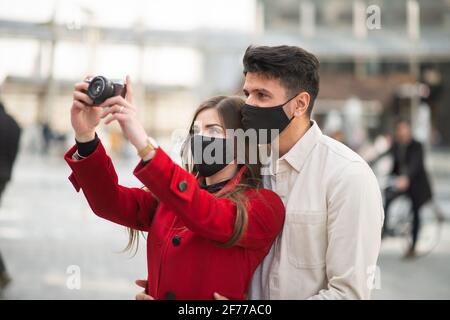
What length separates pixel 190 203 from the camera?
1554 millimetres

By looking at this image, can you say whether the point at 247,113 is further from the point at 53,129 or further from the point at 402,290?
the point at 53,129

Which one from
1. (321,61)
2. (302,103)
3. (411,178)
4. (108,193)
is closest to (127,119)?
(108,193)

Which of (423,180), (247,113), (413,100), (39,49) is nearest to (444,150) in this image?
(413,100)

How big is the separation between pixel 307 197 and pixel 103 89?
0.72m

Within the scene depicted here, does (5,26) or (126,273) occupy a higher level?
(5,26)

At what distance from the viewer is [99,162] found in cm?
176

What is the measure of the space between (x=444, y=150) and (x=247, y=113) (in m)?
30.5

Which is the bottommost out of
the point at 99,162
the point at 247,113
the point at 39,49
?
the point at 99,162

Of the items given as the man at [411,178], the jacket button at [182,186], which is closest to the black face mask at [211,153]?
the jacket button at [182,186]

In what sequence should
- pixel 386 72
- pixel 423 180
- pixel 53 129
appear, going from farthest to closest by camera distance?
pixel 386 72 → pixel 53 129 → pixel 423 180

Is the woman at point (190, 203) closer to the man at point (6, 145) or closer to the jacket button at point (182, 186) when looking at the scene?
the jacket button at point (182, 186)

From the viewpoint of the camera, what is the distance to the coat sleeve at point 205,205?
1.53 meters

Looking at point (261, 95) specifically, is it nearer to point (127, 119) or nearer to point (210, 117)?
point (210, 117)

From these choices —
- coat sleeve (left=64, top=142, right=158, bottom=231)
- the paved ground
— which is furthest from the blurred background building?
coat sleeve (left=64, top=142, right=158, bottom=231)
